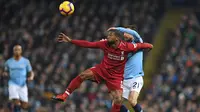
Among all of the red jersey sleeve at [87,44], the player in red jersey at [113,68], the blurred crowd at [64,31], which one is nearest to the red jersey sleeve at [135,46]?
the player in red jersey at [113,68]

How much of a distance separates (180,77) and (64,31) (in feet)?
21.0

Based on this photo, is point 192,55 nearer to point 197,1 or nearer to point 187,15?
point 187,15

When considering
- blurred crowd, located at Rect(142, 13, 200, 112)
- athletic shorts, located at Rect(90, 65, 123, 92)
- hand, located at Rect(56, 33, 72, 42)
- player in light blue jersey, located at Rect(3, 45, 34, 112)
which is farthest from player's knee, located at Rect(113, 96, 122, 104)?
blurred crowd, located at Rect(142, 13, 200, 112)

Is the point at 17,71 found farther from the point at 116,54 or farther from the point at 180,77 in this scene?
the point at 180,77

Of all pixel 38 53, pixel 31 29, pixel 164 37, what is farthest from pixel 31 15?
pixel 164 37

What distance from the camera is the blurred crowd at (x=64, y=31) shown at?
24.6 meters

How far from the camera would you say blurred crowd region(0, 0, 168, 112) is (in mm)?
24578

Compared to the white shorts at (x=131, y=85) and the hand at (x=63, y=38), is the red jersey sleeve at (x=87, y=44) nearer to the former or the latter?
the hand at (x=63, y=38)

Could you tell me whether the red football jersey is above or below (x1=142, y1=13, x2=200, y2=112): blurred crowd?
above

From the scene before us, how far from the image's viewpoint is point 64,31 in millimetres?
29188

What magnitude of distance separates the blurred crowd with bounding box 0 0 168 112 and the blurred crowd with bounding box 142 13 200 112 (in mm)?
215

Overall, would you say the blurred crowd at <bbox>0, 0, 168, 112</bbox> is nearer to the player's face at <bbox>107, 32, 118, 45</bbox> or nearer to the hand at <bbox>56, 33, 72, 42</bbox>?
the hand at <bbox>56, 33, 72, 42</bbox>

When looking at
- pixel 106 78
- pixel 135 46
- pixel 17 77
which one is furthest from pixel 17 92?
pixel 135 46

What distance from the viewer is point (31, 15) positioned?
101ft
